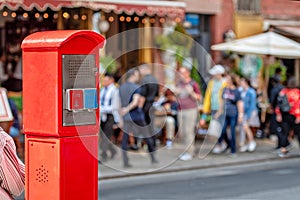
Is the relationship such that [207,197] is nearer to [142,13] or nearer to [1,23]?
[142,13]

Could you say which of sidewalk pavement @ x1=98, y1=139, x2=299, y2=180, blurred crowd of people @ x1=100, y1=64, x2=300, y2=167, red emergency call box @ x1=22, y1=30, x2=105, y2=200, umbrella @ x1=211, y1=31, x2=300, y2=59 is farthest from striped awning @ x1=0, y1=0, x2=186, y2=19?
red emergency call box @ x1=22, y1=30, x2=105, y2=200

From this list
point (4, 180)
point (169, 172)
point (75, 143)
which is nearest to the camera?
point (4, 180)

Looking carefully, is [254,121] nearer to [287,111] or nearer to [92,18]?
[287,111]

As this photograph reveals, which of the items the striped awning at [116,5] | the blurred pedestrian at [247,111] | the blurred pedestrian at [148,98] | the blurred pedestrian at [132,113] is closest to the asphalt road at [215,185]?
the blurred pedestrian at [132,113]

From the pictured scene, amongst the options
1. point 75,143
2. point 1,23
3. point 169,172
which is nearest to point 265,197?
point 169,172

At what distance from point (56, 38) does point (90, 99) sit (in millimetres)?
557

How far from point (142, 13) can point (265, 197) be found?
7217mm

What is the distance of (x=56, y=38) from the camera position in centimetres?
606

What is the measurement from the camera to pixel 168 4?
699 inches

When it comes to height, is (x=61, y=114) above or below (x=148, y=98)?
above

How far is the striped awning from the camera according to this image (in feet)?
50.2

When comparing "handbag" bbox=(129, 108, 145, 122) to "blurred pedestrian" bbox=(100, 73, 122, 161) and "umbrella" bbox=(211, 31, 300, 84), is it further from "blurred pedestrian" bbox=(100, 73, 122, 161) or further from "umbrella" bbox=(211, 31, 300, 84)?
"umbrella" bbox=(211, 31, 300, 84)

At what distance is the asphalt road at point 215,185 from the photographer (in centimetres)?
1129

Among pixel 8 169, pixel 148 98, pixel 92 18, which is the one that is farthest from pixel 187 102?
pixel 8 169
